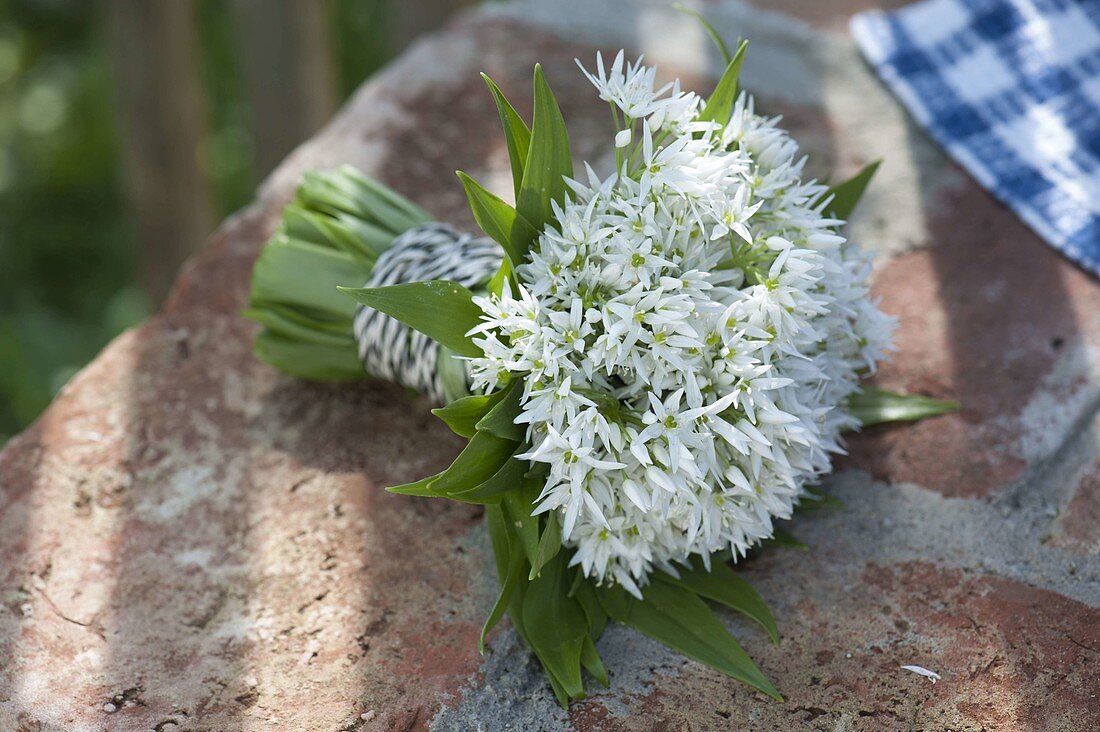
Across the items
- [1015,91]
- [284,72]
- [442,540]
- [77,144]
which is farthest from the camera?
[77,144]

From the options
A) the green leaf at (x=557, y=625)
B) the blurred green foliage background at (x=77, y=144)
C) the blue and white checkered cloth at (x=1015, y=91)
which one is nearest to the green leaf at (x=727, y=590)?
the green leaf at (x=557, y=625)

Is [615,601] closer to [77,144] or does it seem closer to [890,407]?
[890,407]

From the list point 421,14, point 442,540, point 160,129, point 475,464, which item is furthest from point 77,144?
point 475,464

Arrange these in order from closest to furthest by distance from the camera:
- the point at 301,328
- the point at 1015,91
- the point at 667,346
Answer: the point at 667,346, the point at 301,328, the point at 1015,91

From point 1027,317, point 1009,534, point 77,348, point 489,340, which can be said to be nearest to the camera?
point 489,340

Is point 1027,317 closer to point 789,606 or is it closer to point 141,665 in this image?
point 789,606

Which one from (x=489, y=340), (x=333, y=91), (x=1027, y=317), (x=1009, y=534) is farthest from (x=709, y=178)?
(x=333, y=91)

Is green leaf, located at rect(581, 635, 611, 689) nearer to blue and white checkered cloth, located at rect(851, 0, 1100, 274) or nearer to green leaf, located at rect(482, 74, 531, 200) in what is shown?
green leaf, located at rect(482, 74, 531, 200)
